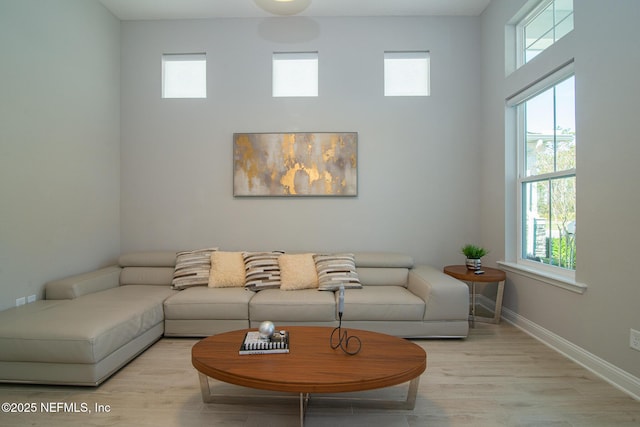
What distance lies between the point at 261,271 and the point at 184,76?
8.96 feet

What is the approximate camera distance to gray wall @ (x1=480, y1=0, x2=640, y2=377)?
2.12 metres

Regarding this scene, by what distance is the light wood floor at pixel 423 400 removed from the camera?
184 cm

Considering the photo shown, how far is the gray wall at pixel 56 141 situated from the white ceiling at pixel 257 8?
378 millimetres

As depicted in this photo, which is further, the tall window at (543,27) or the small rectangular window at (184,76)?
the small rectangular window at (184,76)

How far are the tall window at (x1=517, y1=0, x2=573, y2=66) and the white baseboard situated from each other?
8.62 ft

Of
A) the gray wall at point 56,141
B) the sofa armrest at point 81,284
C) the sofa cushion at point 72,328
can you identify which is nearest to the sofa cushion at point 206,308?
the sofa cushion at point 72,328

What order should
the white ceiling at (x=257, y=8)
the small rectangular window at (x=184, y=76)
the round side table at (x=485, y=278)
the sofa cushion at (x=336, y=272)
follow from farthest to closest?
the small rectangular window at (x=184, y=76) < the white ceiling at (x=257, y=8) < the sofa cushion at (x=336, y=272) < the round side table at (x=485, y=278)

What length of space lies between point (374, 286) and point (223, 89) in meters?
3.03

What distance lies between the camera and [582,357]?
2484 millimetres

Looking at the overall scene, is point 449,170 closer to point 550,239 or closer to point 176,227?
point 550,239

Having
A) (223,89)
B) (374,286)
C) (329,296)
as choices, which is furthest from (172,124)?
(374,286)

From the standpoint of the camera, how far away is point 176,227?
407 cm

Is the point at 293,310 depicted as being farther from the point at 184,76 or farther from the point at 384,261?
the point at 184,76

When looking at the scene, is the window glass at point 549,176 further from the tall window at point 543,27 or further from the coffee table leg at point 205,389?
the coffee table leg at point 205,389
